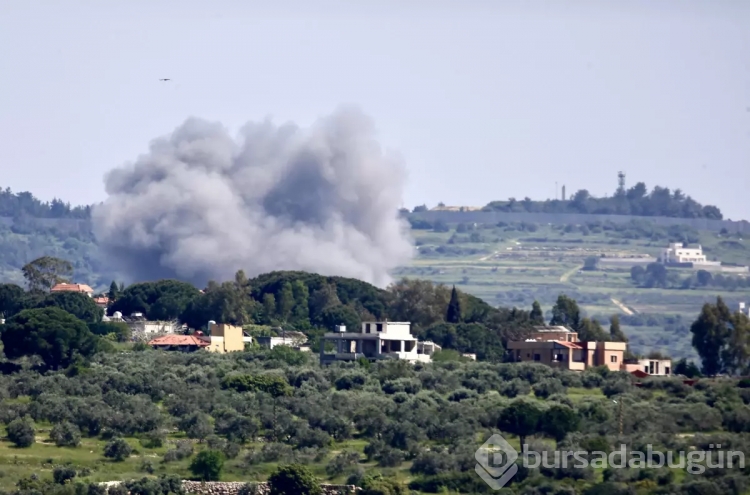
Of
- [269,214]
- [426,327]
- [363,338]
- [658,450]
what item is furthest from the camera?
[269,214]

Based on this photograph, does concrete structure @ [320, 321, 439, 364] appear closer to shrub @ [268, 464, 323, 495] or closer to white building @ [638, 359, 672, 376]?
white building @ [638, 359, 672, 376]

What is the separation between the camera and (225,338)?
249 ft

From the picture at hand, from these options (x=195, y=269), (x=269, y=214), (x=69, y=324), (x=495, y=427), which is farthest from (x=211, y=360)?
(x=269, y=214)

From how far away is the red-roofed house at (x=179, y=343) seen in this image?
74125 mm

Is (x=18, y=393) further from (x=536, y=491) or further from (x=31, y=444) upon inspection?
(x=536, y=491)

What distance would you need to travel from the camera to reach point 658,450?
4444 cm

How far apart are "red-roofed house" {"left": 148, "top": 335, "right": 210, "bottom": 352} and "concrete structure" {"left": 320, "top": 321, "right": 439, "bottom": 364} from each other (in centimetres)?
540

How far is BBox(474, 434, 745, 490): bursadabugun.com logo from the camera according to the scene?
141 feet

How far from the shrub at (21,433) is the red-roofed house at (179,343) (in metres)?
28.2

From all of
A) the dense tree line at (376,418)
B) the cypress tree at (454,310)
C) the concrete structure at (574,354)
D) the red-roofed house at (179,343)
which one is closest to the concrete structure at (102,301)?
the red-roofed house at (179,343)

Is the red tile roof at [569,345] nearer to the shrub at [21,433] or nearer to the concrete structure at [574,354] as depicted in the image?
the concrete structure at [574,354]

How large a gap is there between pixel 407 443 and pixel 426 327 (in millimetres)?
36210

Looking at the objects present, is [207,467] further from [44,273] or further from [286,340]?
[44,273]

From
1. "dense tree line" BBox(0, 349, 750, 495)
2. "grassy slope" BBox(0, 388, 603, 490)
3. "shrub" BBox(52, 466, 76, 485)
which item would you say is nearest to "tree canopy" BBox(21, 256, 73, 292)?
"dense tree line" BBox(0, 349, 750, 495)
